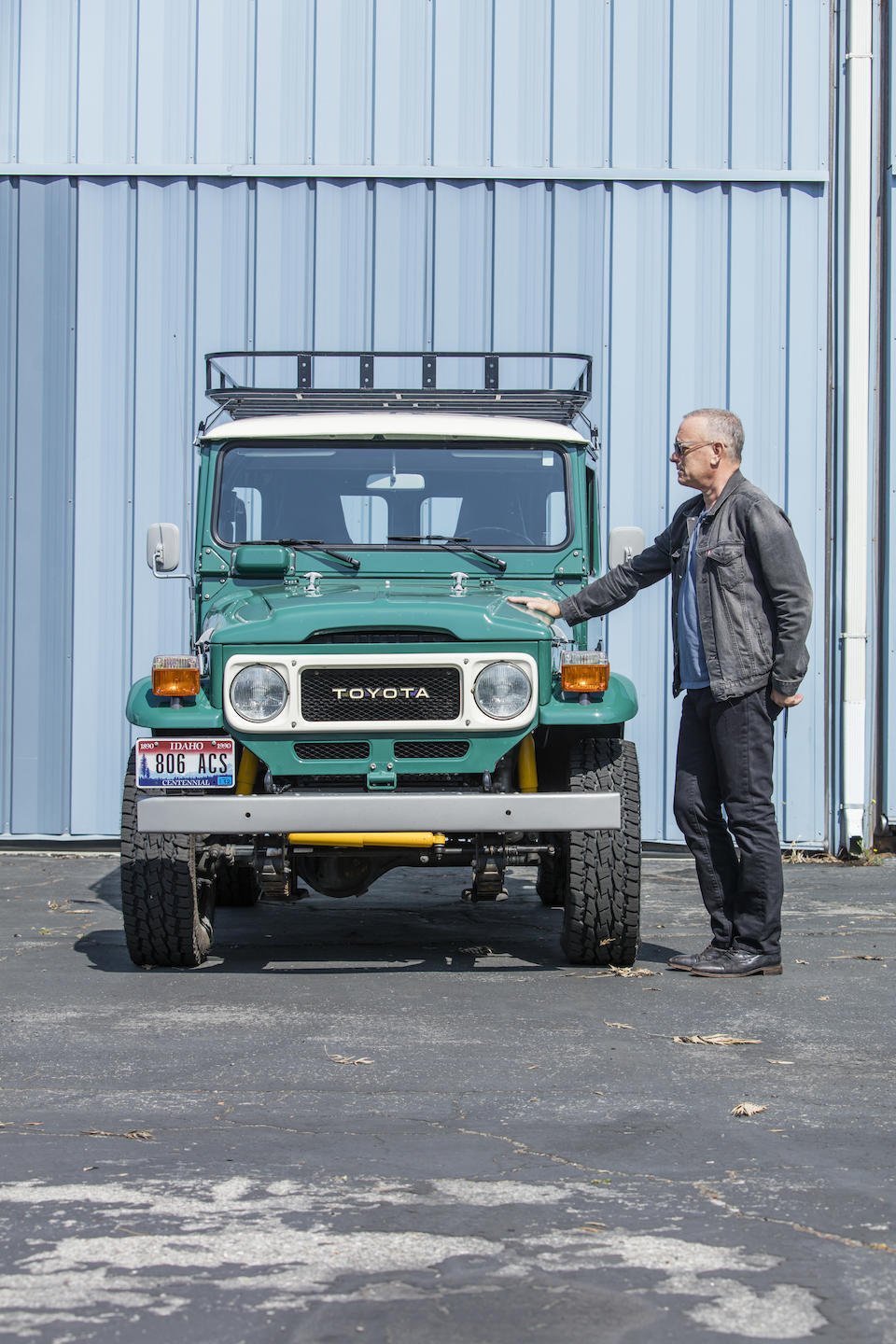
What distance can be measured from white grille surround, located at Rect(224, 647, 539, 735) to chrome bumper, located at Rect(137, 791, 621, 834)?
1.08ft

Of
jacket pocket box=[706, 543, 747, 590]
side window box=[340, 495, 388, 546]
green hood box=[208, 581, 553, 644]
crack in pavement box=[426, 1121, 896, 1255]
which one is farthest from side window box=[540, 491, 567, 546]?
crack in pavement box=[426, 1121, 896, 1255]

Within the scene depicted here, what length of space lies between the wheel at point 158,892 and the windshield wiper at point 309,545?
1.27 metres

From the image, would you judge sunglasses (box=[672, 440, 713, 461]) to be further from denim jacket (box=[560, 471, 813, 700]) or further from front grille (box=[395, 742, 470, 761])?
front grille (box=[395, 742, 470, 761])

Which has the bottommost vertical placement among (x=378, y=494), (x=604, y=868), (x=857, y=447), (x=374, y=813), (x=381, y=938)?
(x=381, y=938)

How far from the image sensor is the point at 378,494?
7.14m

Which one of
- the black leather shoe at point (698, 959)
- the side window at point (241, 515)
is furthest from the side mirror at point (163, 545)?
the black leather shoe at point (698, 959)

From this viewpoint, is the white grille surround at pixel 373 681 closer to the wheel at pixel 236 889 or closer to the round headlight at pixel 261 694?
the round headlight at pixel 261 694

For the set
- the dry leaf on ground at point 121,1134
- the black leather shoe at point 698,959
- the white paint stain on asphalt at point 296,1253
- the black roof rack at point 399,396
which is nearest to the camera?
the white paint stain on asphalt at point 296,1253

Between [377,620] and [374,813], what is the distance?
712mm

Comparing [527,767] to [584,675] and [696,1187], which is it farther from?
[696,1187]

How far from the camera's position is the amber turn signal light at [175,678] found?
6008 millimetres

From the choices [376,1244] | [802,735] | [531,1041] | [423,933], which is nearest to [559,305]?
[802,735]

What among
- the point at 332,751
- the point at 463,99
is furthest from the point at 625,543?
the point at 463,99

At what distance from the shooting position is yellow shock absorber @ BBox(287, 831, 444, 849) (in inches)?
231
